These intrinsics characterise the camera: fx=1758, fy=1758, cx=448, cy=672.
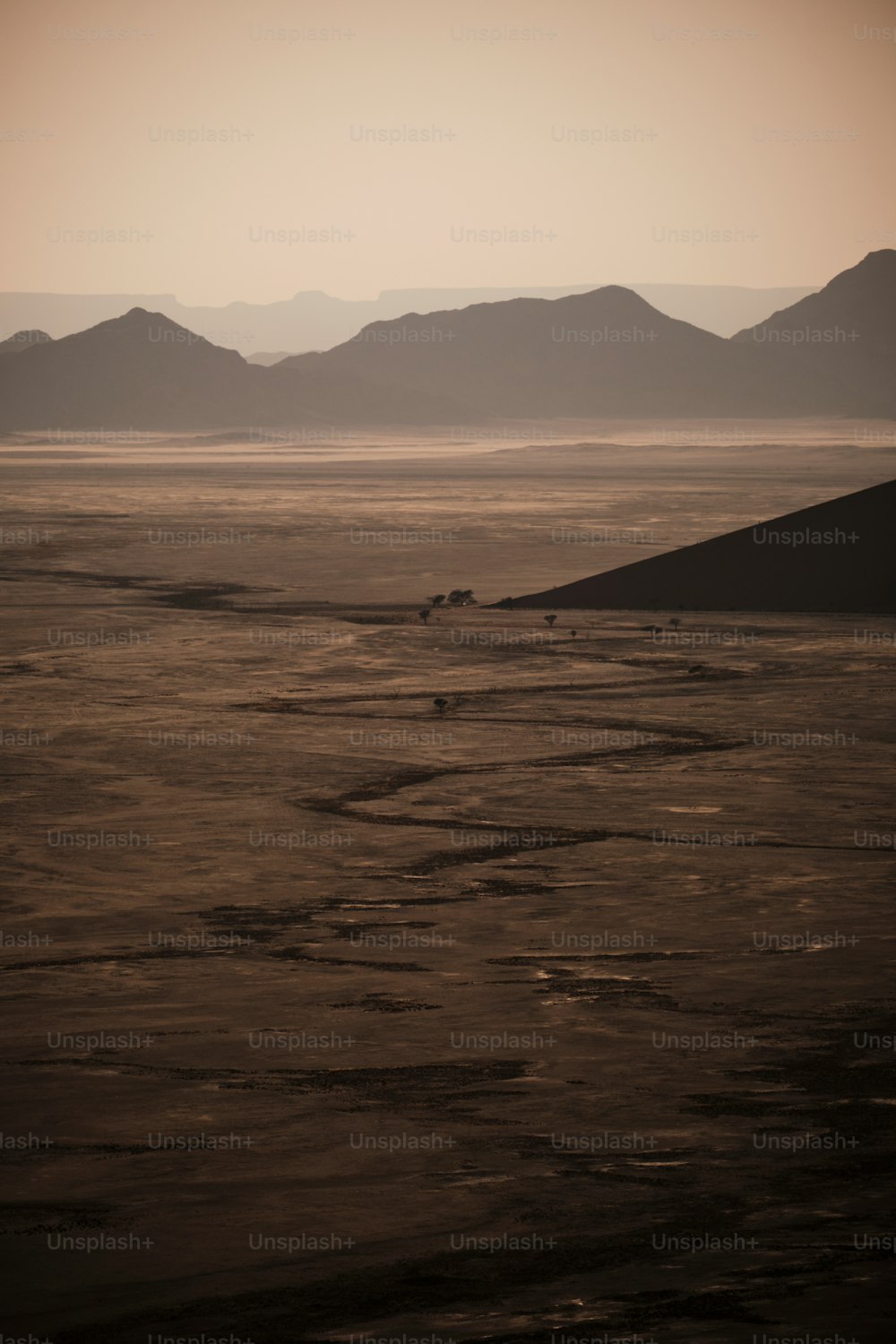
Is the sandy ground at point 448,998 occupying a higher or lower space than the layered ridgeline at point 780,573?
lower

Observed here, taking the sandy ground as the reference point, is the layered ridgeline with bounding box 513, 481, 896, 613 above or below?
above

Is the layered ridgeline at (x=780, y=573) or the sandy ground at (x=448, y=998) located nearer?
the sandy ground at (x=448, y=998)

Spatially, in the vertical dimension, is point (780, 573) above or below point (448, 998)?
above

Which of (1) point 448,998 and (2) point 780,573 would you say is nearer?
(1) point 448,998

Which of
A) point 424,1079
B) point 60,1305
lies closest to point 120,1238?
point 60,1305
